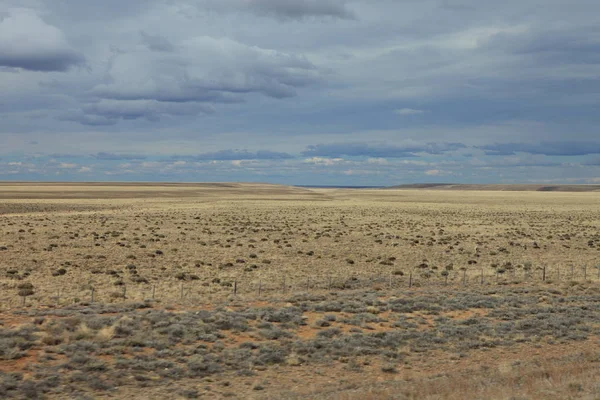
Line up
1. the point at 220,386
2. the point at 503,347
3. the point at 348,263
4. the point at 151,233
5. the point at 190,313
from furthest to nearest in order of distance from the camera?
the point at 151,233 < the point at 348,263 < the point at 190,313 < the point at 503,347 < the point at 220,386

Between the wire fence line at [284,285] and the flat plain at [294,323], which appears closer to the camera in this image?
the flat plain at [294,323]

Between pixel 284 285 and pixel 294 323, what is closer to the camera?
pixel 294 323

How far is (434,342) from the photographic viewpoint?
16.9 meters

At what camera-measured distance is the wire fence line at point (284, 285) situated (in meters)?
22.8

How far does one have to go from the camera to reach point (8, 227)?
175 ft

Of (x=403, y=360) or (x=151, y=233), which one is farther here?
(x=151, y=233)

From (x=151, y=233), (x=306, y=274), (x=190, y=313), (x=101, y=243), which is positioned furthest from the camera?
(x=151, y=233)

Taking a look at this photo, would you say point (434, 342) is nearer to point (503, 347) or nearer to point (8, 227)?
point (503, 347)

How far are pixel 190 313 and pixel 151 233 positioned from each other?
111 feet

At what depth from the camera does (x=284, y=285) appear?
26188mm

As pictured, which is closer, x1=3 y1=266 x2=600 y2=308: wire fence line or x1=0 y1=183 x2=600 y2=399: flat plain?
x1=0 y1=183 x2=600 y2=399: flat plain

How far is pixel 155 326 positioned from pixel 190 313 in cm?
208

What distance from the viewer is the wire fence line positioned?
22.8 metres

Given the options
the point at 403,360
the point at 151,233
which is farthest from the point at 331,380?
the point at 151,233
